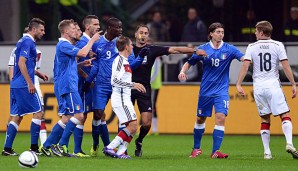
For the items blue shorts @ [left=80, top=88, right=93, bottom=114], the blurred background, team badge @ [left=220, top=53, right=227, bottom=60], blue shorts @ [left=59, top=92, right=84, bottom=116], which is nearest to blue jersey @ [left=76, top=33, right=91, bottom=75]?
blue shorts @ [left=80, top=88, right=93, bottom=114]

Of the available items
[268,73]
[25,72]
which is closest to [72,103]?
[25,72]

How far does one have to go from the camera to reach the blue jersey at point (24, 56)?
15466 mm

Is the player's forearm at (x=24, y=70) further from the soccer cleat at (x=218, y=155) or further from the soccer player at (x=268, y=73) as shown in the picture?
the soccer player at (x=268, y=73)

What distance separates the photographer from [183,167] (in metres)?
13.8

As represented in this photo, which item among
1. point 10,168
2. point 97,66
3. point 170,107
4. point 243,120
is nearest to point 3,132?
point 170,107

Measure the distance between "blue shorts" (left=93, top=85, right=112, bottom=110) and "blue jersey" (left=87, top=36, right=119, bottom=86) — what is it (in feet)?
0.28

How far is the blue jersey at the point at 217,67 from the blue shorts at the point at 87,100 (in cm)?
188

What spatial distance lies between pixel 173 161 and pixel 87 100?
2200 mm

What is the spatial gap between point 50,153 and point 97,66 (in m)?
1.66

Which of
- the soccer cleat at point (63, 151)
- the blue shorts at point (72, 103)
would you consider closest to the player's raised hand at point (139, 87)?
the blue shorts at point (72, 103)

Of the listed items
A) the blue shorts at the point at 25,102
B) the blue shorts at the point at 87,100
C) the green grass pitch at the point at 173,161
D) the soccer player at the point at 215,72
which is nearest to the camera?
the green grass pitch at the point at 173,161

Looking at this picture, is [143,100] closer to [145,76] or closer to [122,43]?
[145,76]

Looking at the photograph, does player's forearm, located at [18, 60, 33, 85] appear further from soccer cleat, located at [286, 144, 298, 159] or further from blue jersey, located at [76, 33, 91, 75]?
soccer cleat, located at [286, 144, 298, 159]

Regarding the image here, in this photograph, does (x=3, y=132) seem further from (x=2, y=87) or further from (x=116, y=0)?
(x=116, y=0)
